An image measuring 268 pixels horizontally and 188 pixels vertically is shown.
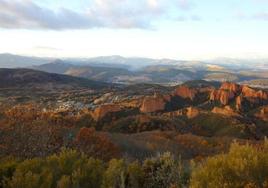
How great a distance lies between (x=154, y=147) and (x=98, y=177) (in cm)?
4033

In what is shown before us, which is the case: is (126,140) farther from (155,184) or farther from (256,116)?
(256,116)

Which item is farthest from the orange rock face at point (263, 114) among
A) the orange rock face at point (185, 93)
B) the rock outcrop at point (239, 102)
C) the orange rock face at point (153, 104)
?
the orange rock face at point (185, 93)

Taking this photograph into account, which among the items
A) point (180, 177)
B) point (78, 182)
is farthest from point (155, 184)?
point (78, 182)

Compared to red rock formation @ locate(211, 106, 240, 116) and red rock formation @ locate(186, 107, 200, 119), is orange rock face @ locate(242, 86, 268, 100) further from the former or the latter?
red rock formation @ locate(186, 107, 200, 119)

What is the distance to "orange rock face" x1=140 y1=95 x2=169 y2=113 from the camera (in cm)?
13175

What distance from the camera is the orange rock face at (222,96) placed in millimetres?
139875

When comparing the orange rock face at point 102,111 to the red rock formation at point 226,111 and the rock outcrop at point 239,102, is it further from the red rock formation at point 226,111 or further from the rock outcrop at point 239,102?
the rock outcrop at point 239,102

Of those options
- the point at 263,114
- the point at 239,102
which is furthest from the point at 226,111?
the point at 239,102

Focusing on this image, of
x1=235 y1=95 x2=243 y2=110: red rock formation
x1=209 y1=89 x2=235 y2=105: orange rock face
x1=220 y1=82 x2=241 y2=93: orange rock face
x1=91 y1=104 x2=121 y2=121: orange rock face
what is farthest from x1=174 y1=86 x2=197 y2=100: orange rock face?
x1=91 y1=104 x2=121 y2=121: orange rock face

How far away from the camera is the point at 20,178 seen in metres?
18.3

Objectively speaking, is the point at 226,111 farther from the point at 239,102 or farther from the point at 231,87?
the point at 231,87

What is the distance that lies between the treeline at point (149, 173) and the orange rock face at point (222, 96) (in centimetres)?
→ 11970

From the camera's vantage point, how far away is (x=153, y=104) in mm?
134875

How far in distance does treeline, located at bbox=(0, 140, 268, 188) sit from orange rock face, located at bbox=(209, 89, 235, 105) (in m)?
120
